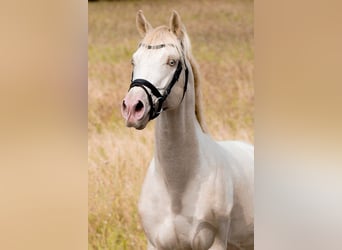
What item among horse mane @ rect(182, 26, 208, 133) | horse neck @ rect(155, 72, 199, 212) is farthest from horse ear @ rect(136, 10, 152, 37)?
horse neck @ rect(155, 72, 199, 212)

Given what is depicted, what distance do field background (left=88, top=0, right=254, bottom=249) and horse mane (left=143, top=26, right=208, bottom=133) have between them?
5 centimetres

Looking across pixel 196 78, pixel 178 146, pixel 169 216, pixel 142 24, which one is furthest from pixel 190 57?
pixel 169 216

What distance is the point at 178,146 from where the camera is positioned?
106 inches

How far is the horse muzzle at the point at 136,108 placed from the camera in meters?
2.58

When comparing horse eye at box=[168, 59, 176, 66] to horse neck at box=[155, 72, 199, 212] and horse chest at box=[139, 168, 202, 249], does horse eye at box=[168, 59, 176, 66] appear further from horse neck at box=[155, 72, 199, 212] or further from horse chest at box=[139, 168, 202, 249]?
horse chest at box=[139, 168, 202, 249]

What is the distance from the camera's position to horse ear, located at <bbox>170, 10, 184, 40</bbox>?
267cm

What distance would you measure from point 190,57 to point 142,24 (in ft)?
0.75

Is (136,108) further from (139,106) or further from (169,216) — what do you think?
(169,216)

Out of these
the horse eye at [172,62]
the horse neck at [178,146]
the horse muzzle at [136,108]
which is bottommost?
the horse neck at [178,146]

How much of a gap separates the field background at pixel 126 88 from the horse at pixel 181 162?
7 cm

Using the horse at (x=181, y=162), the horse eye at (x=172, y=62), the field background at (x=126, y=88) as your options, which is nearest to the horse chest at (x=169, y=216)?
the horse at (x=181, y=162)

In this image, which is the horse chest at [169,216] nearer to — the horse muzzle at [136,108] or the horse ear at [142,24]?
the horse muzzle at [136,108]
